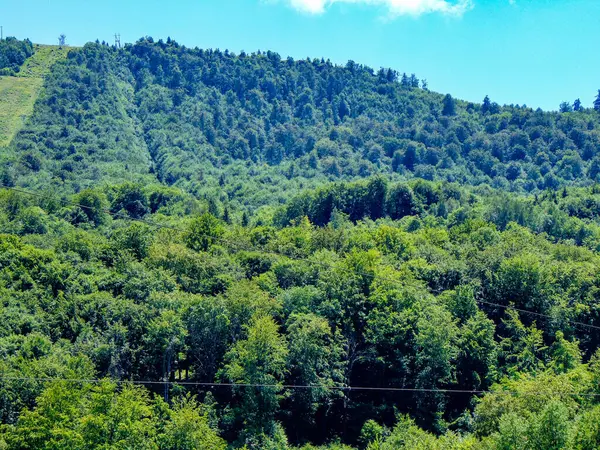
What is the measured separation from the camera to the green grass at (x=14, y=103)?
170m

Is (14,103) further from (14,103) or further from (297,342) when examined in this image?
(297,342)

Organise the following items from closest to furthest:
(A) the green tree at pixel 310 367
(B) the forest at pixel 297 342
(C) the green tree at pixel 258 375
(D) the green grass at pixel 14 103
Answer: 1. (B) the forest at pixel 297 342
2. (C) the green tree at pixel 258 375
3. (A) the green tree at pixel 310 367
4. (D) the green grass at pixel 14 103

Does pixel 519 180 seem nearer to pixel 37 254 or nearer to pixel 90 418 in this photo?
pixel 37 254

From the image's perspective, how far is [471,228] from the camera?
75.6 meters

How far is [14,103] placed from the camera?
185 metres

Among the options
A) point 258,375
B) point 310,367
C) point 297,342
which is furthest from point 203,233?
point 258,375

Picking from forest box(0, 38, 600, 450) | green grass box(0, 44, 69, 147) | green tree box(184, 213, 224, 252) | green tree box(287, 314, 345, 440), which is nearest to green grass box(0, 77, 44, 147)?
green grass box(0, 44, 69, 147)

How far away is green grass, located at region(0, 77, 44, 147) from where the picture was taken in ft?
557

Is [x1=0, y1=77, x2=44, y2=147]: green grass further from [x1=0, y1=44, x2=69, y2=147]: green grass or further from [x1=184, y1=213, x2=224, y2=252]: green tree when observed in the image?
[x1=184, y1=213, x2=224, y2=252]: green tree

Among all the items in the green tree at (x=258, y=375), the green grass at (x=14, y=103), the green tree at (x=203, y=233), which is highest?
the green grass at (x=14, y=103)

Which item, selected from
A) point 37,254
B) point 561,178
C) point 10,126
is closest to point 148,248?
point 37,254

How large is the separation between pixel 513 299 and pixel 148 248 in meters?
35.3

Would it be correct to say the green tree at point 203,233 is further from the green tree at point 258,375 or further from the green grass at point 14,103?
the green grass at point 14,103

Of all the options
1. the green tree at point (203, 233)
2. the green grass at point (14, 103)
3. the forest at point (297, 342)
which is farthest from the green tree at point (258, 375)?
the green grass at point (14, 103)
